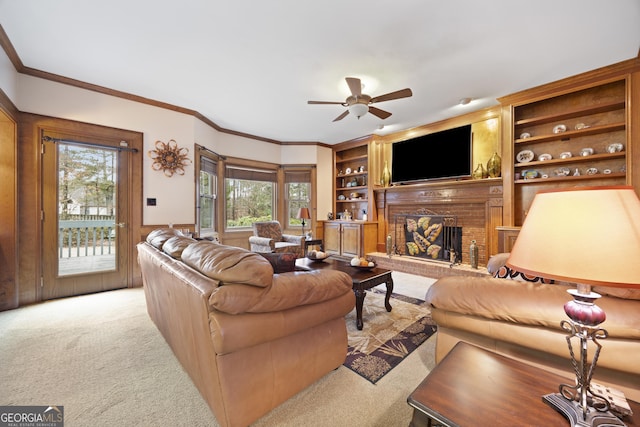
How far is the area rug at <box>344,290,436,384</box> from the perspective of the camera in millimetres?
1830

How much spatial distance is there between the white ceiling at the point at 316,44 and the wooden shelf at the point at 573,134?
701 mm

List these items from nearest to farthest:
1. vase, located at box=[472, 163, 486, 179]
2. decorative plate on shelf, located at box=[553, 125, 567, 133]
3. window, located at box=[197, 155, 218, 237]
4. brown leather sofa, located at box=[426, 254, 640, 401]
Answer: brown leather sofa, located at box=[426, 254, 640, 401] < decorative plate on shelf, located at box=[553, 125, 567, 133] < vase, located at box=[472, 163, 486, 179] < window, located at box=[197, 155, 218, 237]

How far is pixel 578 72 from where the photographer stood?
3045 mm

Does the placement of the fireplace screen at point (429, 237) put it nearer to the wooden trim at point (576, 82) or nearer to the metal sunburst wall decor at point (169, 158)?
the wooden trim at point (576, 82)

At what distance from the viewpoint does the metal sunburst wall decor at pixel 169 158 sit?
385 cm

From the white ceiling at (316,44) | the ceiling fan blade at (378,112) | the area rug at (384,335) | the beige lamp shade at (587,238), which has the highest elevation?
the white ceiling at (316,44)

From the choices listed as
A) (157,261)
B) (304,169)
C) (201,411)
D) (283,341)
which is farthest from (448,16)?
(304,169)

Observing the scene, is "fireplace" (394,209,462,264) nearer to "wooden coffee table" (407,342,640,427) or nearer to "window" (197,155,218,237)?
"wooden coffee table" (407,342,640,427)

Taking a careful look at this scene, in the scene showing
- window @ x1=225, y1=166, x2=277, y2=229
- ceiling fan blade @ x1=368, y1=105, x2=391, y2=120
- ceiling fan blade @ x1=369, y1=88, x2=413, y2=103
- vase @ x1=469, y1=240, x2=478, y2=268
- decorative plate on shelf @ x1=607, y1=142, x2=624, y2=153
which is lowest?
vase @ x1=469, y1=240, x2=478, y2=268

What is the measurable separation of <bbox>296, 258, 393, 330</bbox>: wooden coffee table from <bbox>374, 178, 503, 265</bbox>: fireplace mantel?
2.26 metres

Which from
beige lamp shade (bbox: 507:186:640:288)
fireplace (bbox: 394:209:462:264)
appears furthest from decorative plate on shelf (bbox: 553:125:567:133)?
beige lamp shade (bbox: 507:186:640:288)

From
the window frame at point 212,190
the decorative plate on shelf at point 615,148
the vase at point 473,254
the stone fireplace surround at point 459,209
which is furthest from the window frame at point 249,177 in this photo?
the decorative plate on shelf at point 615,148

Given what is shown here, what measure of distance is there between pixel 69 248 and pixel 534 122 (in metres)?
6.59

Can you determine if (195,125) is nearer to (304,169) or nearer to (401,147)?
(304,169)
